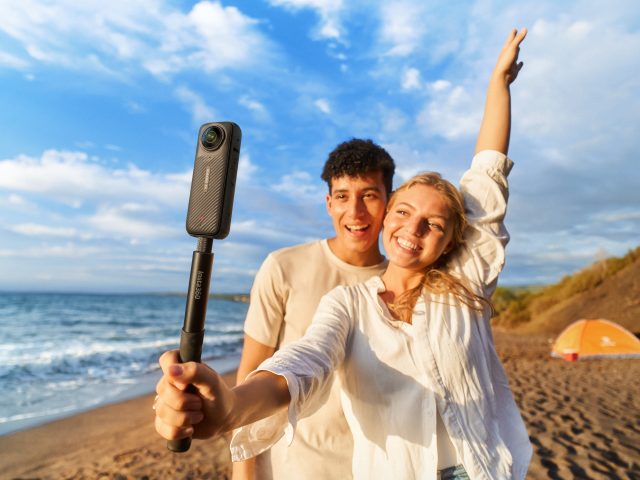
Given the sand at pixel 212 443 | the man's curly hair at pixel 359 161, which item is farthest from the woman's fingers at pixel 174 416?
the sand at pixel 212 443

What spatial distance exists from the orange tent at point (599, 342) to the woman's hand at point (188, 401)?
41.6 feet

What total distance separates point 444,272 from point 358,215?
2.13 ft

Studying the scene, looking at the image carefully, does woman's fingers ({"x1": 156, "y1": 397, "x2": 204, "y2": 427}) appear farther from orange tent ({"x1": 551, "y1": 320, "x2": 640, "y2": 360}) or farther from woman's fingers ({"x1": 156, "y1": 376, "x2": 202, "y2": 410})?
orange tent ({"x1": 551, "y1": 320, "x2": 640, "y2": 360})

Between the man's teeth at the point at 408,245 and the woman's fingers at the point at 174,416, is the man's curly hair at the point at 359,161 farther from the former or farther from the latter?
the woman's fingers at the point at 174,416

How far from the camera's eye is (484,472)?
150cm

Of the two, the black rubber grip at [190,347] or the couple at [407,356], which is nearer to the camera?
the black rubber grip at [190,347]

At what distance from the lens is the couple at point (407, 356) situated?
1358 millimetres

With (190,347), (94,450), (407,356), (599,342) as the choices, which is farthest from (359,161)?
(599,342)

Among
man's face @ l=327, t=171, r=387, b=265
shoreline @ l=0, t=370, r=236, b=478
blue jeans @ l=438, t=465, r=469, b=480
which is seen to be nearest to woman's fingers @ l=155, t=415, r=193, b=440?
blue jeans @ l=438, t=465, r=469, b=480

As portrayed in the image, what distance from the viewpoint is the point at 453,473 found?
5.06ft

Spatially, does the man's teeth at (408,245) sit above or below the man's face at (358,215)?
below

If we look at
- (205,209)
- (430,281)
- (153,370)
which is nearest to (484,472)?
(430,281)

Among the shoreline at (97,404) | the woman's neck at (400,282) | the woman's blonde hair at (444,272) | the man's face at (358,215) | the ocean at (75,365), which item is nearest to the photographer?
the woman's blonde hair at (444,272)

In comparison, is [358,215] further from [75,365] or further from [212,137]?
[75,365]
